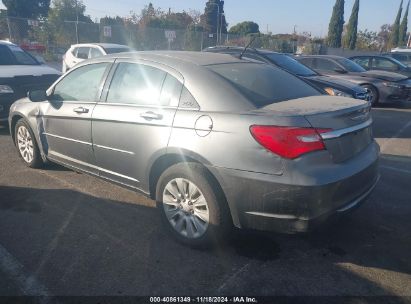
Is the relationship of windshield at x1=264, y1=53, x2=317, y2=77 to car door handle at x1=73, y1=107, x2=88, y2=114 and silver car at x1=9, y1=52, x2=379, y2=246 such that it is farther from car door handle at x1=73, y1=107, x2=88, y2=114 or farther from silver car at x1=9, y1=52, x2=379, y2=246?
car door handle at x1=73, y1=107, x2=88, y2=114

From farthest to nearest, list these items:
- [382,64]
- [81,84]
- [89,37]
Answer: [89,37], [382,64], [81,84]

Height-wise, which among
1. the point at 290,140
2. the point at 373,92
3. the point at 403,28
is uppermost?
the point at 403,28

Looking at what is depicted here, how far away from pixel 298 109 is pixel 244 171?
68 centimetres

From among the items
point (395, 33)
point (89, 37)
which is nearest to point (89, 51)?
point (89, 37)

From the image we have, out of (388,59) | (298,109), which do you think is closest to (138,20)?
(388,59)

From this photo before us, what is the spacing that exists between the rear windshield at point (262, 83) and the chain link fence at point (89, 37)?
60.6 feet

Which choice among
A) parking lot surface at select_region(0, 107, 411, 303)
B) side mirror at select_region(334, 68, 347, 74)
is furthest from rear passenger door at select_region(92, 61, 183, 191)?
side mirror at select_region(334, 68, 347, 74)

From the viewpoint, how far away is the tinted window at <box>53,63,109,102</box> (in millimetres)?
4004

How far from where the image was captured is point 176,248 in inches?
127

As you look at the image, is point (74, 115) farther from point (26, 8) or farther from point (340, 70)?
point (26, 8)

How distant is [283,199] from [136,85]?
186 centimetres

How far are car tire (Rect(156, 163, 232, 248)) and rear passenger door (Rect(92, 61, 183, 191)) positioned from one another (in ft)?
0.89

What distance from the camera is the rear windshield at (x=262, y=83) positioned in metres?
3.21

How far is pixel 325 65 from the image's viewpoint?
36.7ft
